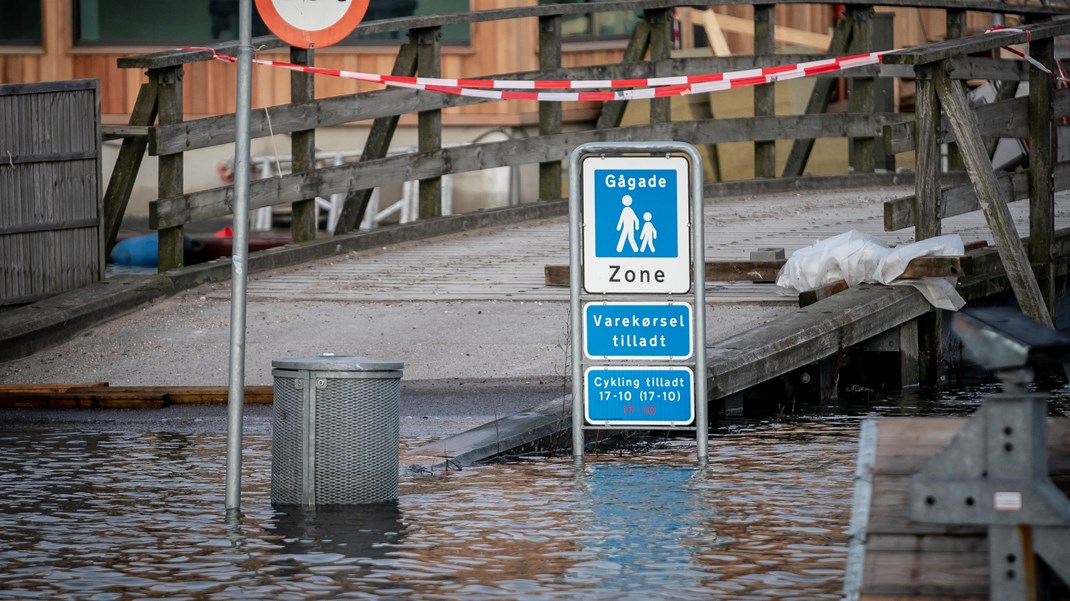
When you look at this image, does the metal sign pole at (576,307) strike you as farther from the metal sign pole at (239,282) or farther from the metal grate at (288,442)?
the metal sign pole at (239,282)

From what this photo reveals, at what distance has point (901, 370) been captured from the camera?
11219 millimetres

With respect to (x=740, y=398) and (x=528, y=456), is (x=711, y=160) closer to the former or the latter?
(x=740, y=398)

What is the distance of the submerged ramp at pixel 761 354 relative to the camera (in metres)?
8.42

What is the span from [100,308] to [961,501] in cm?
813

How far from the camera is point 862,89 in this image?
18.5 m

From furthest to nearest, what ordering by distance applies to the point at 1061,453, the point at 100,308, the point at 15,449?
1. the point at 100,308
2. the point at 15,449
3. the point at 1061,453

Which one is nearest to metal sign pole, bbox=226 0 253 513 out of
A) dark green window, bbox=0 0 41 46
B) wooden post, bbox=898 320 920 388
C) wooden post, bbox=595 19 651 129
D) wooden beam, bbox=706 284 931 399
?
wooden beam, bbox=706 284 931 399

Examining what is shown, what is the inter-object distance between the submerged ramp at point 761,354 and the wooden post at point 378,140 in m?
4.89

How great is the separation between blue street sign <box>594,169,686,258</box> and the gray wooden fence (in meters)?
→ 5.07

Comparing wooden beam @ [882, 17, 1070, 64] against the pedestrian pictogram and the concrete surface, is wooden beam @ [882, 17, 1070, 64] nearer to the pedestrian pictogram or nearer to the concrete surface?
the concrete surface

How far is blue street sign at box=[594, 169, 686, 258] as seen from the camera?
809 cm

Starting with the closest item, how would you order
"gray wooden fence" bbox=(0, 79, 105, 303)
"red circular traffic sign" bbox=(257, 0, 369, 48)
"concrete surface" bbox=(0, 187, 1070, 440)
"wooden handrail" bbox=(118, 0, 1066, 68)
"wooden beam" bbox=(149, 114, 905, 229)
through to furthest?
"red circular traffic sign" bbox=(257, 0, 369, 48), "concrete surface" bbox=(0, 187, 1070, 440), "gray wooden fence" bbox=(0, 79, 105, 303), "wooden handrail" bbox=(118, 0, 1066, 68), "wooden beam" bbox=(149, 114, 905, 229)

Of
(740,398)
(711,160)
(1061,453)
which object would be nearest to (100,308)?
(740,398)

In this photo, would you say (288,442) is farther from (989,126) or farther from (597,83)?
(597,83)
